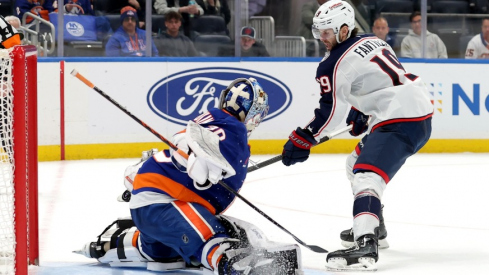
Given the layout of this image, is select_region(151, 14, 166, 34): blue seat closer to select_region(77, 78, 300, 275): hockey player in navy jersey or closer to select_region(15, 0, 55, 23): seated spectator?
select_region(15, 0, 55, 23): seated spectator

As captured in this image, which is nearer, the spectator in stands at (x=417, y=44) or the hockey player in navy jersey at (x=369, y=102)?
the hockey player in navy jersey at (x=369, y=102)

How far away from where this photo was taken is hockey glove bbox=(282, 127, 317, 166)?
3.90 m

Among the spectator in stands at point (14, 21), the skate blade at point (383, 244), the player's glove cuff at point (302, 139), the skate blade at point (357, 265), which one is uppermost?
the spectator in stands at point (14, 21)

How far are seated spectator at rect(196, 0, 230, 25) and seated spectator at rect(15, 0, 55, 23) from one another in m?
1.26

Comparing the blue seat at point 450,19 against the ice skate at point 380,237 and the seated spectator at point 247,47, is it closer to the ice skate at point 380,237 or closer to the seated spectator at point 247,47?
the seated spectator at point 247,47

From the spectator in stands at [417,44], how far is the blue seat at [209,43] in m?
1.57

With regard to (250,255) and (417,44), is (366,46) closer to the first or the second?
(250,255)

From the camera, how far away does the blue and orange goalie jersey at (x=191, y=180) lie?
312cm

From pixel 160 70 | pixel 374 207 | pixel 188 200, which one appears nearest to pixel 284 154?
pixel 374 207

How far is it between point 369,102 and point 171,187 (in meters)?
1.02

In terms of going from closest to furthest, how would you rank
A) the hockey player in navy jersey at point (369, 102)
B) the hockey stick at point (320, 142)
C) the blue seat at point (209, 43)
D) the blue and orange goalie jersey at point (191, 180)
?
the blue and orange goalie jersey at point (191, 180) < the hockey player in navy jersey at point (369, 102) < the hockey stick at point (320, 142) < the blue seat at point (209, 43)

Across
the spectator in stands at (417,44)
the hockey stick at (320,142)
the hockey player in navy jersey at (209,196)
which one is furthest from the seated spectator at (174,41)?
the hockey player in navy jersey at (209,196)

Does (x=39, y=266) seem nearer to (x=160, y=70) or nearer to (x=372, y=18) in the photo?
(x=160, y=70)

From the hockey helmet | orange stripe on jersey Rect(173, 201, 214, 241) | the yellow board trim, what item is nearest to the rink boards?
the yellow board trim
